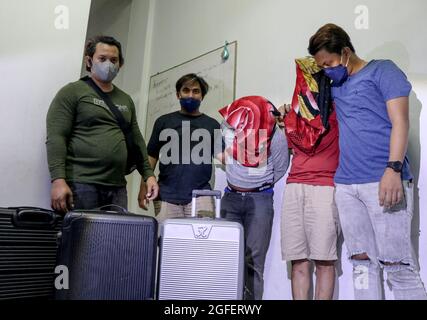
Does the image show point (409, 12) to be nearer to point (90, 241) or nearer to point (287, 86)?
point (287, 86)

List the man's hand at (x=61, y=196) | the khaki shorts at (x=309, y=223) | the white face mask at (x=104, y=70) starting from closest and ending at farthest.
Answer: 1. the man's hand at (x=61, y=196)
2. the khaki shorts at (x=309, y=223)
3. the white face mask at (x=104, y=70)

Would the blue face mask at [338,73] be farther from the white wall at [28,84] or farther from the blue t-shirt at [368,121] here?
the white wall at [28,84]

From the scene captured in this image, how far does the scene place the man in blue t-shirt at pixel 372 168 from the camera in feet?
4.07

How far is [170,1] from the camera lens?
3.14 metres

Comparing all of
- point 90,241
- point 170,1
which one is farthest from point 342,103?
point 170,1

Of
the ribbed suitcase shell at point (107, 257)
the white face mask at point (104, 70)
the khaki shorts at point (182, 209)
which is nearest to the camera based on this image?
the ribbed suitcase shell at point (107, 257)

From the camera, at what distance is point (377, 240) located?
1.28m

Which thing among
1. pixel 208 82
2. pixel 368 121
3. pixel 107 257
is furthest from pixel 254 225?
pixel 208 82

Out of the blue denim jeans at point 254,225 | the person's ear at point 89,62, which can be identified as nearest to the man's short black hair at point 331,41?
the blue denim jeans at point 254,225

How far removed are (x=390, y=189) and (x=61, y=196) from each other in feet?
3.61

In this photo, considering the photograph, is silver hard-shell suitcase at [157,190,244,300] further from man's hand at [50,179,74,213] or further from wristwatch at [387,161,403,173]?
wristwatch at [387,161,403,173]

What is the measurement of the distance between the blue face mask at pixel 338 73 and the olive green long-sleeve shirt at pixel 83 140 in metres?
0.87

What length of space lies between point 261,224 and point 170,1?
2.16 m

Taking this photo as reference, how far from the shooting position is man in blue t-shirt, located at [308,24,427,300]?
1.24 m
